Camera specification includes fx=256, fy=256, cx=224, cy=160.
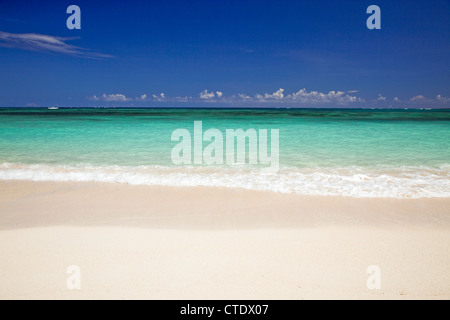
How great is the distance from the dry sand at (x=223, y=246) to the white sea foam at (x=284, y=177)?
61 centimetres

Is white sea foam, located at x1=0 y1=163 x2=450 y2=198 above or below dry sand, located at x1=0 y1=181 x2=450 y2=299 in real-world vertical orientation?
above

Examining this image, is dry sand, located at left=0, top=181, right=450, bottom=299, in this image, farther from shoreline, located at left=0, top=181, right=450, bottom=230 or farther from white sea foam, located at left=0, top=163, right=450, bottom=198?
white sea foam, located at left=0, top=163, right=450, bottom=198

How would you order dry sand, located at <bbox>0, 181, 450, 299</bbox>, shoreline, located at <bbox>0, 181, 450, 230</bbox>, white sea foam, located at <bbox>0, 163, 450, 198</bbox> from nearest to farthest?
dry sand, located at <bbox>0, 181, 450, 299</bbox>
shoreline, located at <bbox>0, 181, 450, 230</bbox>
white sea foam, located at <bbox>0, 163, 450, 198</bbox>

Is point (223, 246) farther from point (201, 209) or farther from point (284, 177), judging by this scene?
point (284, 177)

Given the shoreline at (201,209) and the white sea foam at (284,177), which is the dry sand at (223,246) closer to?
the shoreline at (201,209)

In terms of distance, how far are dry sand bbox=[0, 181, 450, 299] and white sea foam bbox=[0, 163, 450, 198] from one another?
24.1 inches

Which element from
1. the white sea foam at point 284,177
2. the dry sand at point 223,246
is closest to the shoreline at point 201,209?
the dry sand at point 223,246

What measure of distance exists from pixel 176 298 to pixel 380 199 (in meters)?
4.58

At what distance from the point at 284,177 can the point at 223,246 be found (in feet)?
12.7

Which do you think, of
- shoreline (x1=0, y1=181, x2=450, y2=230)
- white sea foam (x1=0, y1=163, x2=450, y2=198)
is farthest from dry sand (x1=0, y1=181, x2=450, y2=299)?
white sea foam (x1=0, y1=163, x2=450, y2=198)

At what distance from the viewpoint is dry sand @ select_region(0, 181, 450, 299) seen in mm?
2510

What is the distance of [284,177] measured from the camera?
6766 mm
